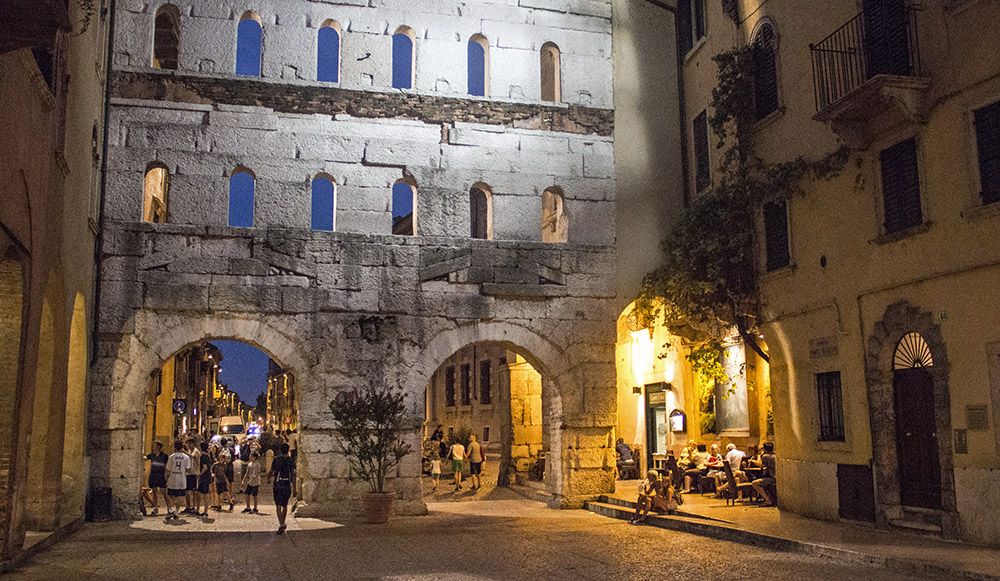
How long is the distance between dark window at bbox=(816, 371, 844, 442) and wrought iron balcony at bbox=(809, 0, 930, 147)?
3617 millimetres

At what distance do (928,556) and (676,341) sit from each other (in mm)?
10167

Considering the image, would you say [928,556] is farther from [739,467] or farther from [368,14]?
[368,14]

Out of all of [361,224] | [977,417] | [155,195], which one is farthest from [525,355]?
[155,195]

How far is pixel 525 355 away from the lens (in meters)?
17.4

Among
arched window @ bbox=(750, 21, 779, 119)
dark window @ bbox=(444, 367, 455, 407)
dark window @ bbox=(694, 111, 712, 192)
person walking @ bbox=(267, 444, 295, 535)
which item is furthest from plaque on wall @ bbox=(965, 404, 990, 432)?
dark window @ bbox=(444, 367, 455, 407)

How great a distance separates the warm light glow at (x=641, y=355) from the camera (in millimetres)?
21766

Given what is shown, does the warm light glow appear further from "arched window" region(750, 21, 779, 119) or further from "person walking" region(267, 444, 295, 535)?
"person walking" region(267, 444, 295, 535)

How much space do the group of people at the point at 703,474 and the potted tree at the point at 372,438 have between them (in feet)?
13.5

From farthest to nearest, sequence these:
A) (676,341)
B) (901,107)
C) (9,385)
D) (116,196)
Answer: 1. (676,341)
2. (116,196)
3. (901,107)
4. (9,385)

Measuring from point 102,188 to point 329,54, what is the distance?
187 inches

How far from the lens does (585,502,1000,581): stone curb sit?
930cm

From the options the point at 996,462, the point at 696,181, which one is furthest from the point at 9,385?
the point at 696,181

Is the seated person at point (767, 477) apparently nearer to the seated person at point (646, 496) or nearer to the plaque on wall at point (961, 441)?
the seated person at point (646, 496)

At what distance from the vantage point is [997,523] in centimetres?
1064
